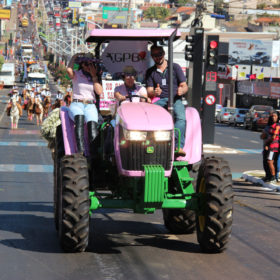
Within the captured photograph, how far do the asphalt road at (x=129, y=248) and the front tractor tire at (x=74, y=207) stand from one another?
0.70 ft

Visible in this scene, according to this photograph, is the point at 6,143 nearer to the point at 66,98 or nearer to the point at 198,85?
the point at 66,98

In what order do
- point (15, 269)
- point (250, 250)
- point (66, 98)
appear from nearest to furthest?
1. point (15, 269)
2. point (250, 250)
3. point (66, 98)

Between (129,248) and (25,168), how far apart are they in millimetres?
13885

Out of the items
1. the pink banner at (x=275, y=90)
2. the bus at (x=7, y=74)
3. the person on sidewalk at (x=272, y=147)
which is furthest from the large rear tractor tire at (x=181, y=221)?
the bus at (x=7, y=74)

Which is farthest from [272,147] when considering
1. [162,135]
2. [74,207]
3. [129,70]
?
[74,207]

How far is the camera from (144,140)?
938 cm

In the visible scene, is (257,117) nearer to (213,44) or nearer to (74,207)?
(213,44)

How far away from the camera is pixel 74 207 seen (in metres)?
9.38

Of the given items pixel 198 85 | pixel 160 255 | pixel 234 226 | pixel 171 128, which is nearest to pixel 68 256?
pixel 160 255

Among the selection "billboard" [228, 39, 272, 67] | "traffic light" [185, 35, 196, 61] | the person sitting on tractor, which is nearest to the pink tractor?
the person sitting on tractor

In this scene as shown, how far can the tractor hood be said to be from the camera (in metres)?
9.35

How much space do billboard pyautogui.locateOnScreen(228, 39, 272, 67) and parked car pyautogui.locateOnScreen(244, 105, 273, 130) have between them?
5216 centimetres

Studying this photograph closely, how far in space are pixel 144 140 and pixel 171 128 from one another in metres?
0.36

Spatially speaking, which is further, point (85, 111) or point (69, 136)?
point (69, 136)
